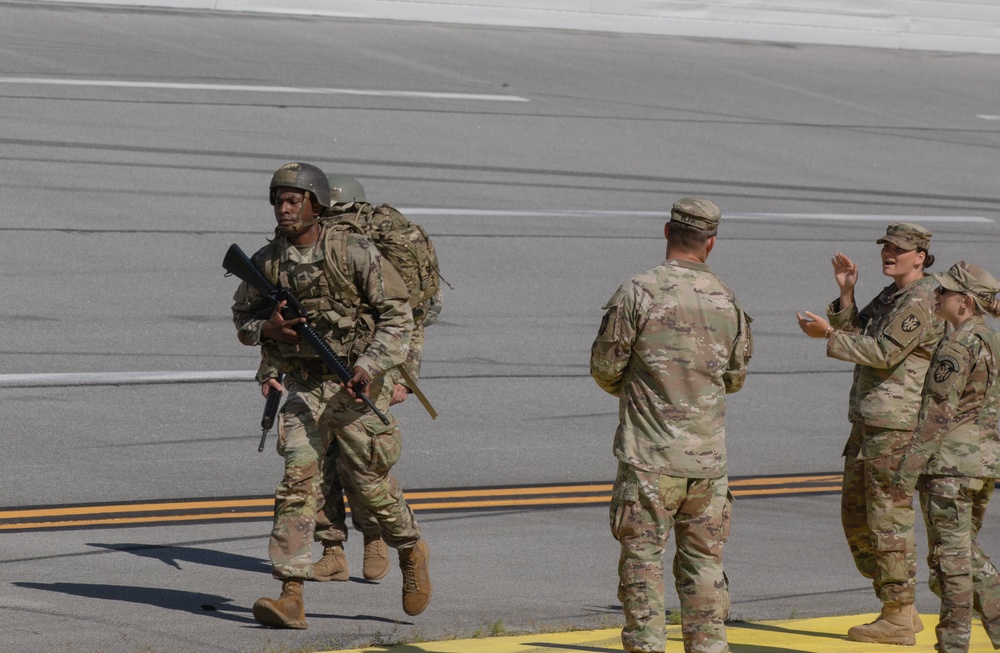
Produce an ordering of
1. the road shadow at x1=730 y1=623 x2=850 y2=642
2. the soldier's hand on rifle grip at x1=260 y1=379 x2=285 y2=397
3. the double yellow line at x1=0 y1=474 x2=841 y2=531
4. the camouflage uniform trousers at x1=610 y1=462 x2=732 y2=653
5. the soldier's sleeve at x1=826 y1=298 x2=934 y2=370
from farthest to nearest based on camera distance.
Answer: the double yellow line at x1=0 y1=474 x2=841 y2=531 → the road shadow at x1=730 y1=623 x2=850 y2=642 → the soldier's hand on rifle grip at x1=260 y1=379 x2=285 y2=397 → the soldier's sleeve at x1=826 y1=298 x2=934 y2=370 → the camouflage uniform trousers at x1=610 y1=462 x2=732 y2=653

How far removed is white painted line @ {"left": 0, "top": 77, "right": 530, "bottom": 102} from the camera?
17.8m

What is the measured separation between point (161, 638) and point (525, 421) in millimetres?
5109

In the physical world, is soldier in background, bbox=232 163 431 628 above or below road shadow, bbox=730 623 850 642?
above

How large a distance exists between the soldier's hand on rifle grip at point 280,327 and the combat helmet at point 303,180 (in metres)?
0.52

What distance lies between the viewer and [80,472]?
31.8 ft

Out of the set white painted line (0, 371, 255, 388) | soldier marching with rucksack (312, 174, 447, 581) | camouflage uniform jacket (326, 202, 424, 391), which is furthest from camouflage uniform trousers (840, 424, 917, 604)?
white painted line (0, 371, 255, 388)

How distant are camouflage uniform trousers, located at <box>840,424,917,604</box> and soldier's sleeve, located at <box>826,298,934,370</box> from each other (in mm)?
376

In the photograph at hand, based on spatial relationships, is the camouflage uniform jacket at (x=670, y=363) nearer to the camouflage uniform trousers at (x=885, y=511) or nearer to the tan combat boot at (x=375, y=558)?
the camouflage uniform trousers at (x=885, y=511)

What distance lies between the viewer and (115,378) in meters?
11.5

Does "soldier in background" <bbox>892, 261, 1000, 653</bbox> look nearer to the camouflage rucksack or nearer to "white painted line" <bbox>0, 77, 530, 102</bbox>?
the camouflage rucksack

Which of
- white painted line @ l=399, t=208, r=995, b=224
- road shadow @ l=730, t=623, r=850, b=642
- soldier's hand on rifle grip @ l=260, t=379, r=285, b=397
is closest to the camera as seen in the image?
soldier's hand on rifle grip @ l=260, t=379, r=285, b=397

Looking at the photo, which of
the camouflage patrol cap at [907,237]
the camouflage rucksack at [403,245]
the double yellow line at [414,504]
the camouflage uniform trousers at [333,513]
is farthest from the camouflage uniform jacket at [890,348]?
the double yellow line at [414,504]

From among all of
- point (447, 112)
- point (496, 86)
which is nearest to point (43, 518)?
point (447, 112)

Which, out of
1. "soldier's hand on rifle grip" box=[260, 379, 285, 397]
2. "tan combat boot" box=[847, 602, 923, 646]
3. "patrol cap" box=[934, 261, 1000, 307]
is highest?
"patrol cap" box=[934, 261, 1000, 307]
